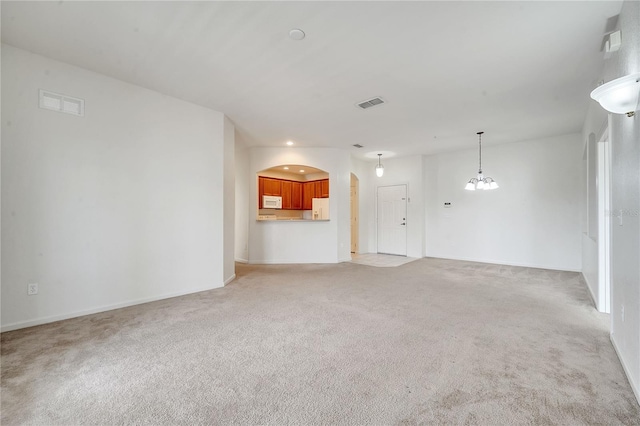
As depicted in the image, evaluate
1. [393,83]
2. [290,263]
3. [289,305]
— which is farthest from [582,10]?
[290,263]

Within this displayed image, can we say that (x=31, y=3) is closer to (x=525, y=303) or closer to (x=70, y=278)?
(x=70, y=278)

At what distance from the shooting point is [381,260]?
715 centimetres

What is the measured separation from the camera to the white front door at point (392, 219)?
7914 millimetres

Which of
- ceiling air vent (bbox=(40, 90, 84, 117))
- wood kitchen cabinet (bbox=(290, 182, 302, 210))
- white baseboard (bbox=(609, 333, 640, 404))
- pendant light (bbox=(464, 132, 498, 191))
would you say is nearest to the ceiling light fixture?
white baseboard (bbox=(609, 333, 640, 404))

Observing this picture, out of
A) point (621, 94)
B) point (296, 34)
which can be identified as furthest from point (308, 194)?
point (621, 94)

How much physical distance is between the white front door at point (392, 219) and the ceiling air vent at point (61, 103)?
6.96 meters

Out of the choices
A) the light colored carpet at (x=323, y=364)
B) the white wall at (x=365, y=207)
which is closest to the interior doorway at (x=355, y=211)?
the white wall at (x=365, y=207)

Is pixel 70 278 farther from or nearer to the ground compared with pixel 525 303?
farther from the ground

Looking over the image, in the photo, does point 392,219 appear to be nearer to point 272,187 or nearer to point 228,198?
point 272,187

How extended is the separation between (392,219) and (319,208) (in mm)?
2230

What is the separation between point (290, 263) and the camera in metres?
6.73

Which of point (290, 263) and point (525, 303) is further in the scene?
point (290, 263)

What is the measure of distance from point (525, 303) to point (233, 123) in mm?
5352

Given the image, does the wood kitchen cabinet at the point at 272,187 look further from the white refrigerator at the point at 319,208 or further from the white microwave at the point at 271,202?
the white refrigerator at the point at 319,208
